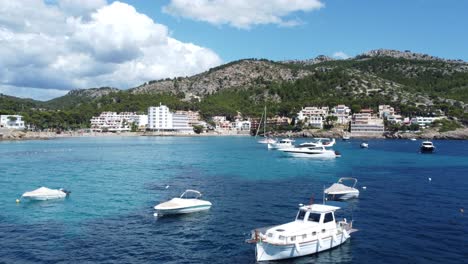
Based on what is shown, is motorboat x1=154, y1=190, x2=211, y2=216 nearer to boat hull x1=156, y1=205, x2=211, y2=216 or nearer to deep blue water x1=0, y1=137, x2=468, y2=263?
boat hull x1=156, y1=205, x2=211, y2=216

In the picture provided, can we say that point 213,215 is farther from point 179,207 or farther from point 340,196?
point 340,196

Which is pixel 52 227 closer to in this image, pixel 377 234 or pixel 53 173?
pixel 377 234

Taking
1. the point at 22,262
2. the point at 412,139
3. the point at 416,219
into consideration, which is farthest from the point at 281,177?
the point at 412,139

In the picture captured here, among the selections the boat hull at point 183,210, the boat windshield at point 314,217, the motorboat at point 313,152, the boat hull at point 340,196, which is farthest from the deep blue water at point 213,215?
the motorboat at point 313,152

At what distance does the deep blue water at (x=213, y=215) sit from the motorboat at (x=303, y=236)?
2.36ft

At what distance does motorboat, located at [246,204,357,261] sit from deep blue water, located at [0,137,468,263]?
72 cm

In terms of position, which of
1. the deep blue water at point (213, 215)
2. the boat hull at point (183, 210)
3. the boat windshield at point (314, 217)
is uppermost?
the boat windshield at point (314, 217)

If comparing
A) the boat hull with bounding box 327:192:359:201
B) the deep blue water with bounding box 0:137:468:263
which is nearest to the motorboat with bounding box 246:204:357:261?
the deep blue water with bounding box 0:137:468:263

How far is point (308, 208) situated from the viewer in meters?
29.6

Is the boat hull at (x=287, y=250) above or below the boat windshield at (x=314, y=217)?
below

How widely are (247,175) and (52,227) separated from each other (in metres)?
37.0

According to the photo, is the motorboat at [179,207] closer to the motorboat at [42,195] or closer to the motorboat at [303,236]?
the motorboat at [303,236]

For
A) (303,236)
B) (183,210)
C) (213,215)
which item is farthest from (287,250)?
(183,210)

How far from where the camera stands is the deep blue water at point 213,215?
28.0 meters
